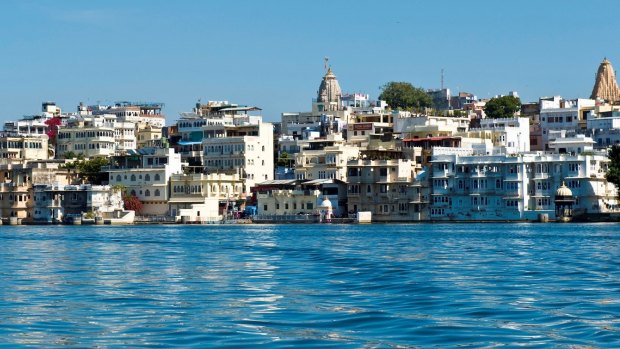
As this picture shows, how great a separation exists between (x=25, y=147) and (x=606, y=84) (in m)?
59.8

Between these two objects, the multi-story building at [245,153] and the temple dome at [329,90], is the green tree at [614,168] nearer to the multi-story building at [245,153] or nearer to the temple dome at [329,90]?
the multi-story building at [245,153]

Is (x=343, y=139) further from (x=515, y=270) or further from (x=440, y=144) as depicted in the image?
(x=515, y=270)

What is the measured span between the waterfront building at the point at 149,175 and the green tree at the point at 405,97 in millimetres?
39851

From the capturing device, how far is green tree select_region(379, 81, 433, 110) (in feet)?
463

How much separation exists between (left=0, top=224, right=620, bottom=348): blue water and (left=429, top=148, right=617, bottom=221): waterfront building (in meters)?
38.8

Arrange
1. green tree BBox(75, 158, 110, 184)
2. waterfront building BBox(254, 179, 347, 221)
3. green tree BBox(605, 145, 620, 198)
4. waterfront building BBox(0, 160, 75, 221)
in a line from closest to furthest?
green tree BBox(605, 145, 620, 198), waterfront building BBox(254, 179, 347, 221), waterfront building BBox(0, 160, 75, 221), green tree BBox(75, 158, 110, 184)

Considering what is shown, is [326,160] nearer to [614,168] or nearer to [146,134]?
[614,168]

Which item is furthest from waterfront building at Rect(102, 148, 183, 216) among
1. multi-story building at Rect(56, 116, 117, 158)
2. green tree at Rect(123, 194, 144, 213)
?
multi-story building at Rect(56, 116, 117, 158)

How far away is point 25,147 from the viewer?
Result: 119 metres

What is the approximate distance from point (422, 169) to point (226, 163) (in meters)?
17.3

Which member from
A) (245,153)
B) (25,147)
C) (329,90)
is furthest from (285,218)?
(329,90)

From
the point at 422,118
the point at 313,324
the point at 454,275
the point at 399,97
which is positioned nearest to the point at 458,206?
the point at 422,118

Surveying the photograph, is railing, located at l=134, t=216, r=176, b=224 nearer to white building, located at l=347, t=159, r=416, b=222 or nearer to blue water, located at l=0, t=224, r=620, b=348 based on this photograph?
white building, located at l=347, t=159, r=416, b=222

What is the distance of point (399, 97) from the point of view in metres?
142
